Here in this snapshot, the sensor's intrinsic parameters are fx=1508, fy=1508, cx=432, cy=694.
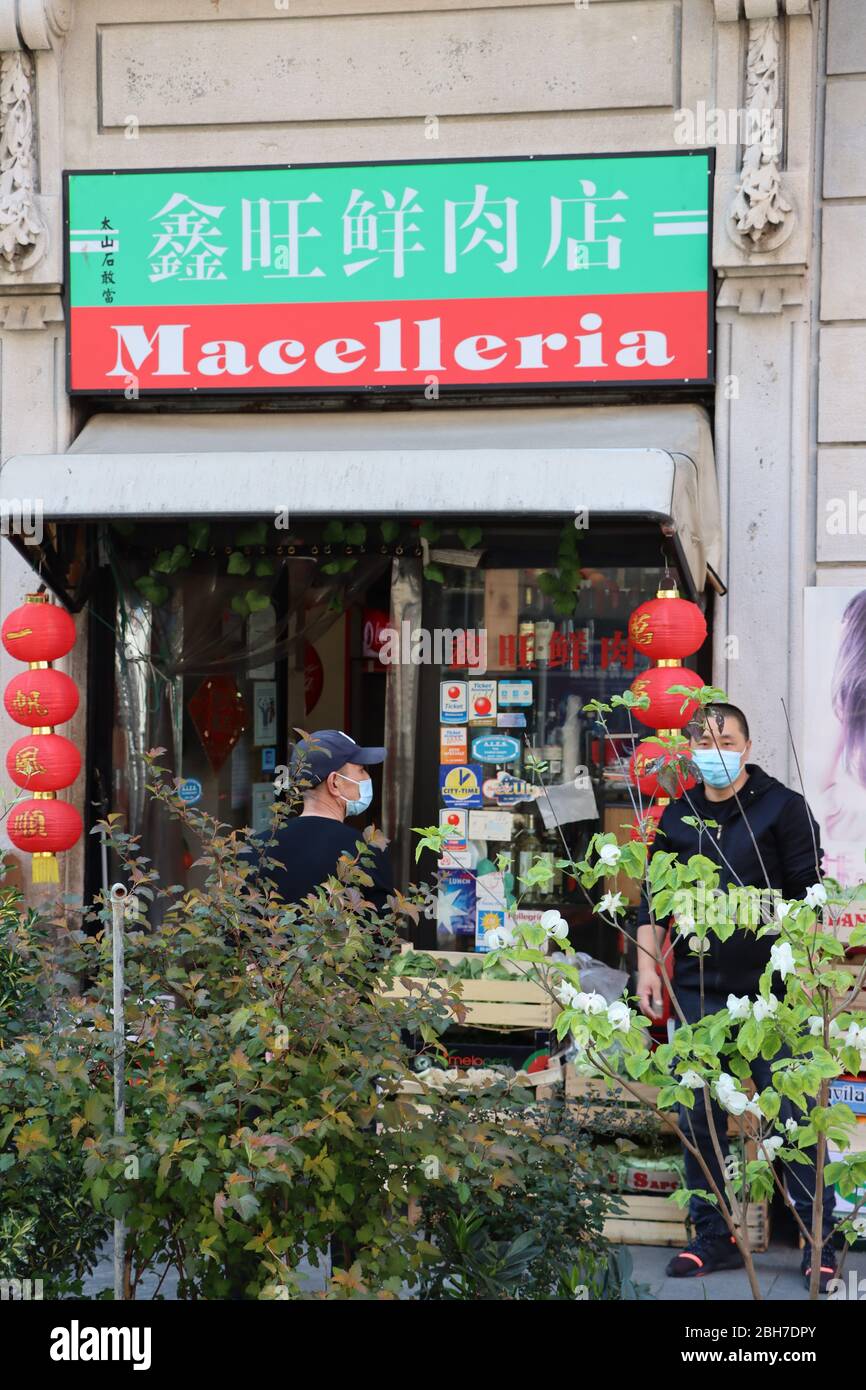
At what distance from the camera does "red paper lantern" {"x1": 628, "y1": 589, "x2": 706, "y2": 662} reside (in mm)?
6648

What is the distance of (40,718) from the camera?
7461 millimetres

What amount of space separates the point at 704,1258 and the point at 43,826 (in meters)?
3.77

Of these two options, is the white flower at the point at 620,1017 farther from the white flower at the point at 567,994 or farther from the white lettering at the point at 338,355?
the white lettering at the point at 338,355

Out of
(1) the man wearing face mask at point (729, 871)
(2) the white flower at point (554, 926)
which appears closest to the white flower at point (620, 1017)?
(2) the white flower at point (554, 926)

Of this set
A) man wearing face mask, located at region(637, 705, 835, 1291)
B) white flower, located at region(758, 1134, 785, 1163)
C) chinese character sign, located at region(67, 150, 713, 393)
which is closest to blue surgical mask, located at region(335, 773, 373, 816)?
man wearing face mask, located at region(637, 705, 835, 1291)

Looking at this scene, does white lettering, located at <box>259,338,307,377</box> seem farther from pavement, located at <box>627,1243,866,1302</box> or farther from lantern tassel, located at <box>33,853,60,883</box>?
pavement, located at <box>627,1243,866,1302</box>

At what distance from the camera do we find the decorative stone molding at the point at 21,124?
7.83 metres

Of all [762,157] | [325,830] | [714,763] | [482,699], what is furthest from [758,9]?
[325,830]

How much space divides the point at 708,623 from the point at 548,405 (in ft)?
4.44

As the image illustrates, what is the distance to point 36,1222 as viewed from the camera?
11.6 feet

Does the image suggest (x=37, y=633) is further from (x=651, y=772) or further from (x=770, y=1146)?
(x=770, y=1146)

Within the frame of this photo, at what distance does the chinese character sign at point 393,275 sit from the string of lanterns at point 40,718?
1.35m

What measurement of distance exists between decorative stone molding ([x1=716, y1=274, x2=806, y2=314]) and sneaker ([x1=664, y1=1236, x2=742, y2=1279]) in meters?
4.23

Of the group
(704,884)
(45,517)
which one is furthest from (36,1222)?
(45,517)
